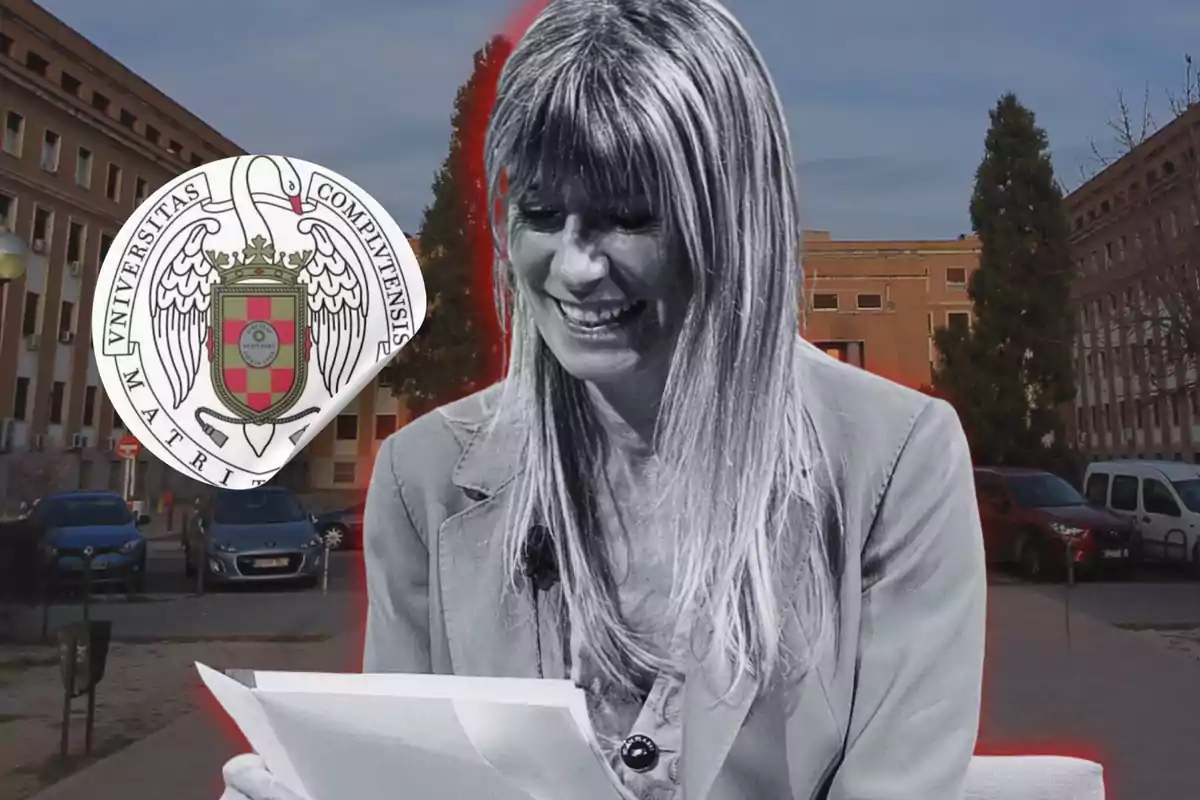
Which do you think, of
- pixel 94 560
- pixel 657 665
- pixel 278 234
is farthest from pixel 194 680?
pixel 657 665

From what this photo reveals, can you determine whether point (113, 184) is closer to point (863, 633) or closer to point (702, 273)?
point (702, 273)

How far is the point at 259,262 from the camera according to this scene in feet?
3.12

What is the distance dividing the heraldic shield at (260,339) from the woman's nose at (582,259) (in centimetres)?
37

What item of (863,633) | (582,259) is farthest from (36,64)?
(863,633)

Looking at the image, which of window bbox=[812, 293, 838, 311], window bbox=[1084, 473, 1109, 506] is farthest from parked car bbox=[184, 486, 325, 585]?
window bbox=[1084, 473, 1109, 506]

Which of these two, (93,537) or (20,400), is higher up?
(20,400)

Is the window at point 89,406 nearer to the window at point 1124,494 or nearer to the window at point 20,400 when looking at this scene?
the window at point 20,400

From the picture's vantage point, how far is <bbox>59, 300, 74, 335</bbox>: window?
1.01 metres

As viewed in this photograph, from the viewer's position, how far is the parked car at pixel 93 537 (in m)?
1.07

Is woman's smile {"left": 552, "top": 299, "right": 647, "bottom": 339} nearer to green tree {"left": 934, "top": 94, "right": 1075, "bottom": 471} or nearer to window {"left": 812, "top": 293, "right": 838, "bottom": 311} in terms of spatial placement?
window {"left": 812, "top": 293, "right": 838, "bottom": 311}

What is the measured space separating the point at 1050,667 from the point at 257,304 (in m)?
0.95

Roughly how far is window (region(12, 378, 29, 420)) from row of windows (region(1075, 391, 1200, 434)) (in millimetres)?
1172

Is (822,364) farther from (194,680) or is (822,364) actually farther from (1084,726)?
(194,680)

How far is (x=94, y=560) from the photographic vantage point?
115 centimetres
